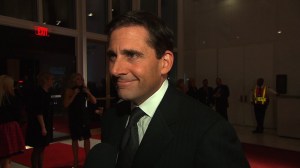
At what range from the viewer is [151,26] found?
107cm

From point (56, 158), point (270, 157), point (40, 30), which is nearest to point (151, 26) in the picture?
point (56, 158)

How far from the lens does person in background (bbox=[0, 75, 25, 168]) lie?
3.27m

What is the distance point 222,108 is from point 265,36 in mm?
2564

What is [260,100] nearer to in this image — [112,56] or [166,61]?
Answer: [166,61]

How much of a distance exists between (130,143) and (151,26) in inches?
17.8

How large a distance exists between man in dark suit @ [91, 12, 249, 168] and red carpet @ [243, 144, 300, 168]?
376 centimetres

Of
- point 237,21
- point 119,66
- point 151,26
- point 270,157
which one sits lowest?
point 270,157

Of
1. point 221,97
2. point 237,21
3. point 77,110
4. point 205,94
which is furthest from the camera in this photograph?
point 237,21

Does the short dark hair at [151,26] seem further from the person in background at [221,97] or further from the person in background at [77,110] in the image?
the person in background at [221,97]

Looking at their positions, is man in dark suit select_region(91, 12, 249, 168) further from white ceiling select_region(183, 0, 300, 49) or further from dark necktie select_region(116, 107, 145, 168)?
white ceiling select_region(183, 0, 300, 49)

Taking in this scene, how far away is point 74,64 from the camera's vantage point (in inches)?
269

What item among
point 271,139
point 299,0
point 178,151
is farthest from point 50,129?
point 299,0

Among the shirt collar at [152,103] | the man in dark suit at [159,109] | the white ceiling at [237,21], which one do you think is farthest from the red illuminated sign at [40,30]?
the shirt collar at [152,103]

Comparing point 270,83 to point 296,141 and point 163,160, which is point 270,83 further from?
point 163,160
